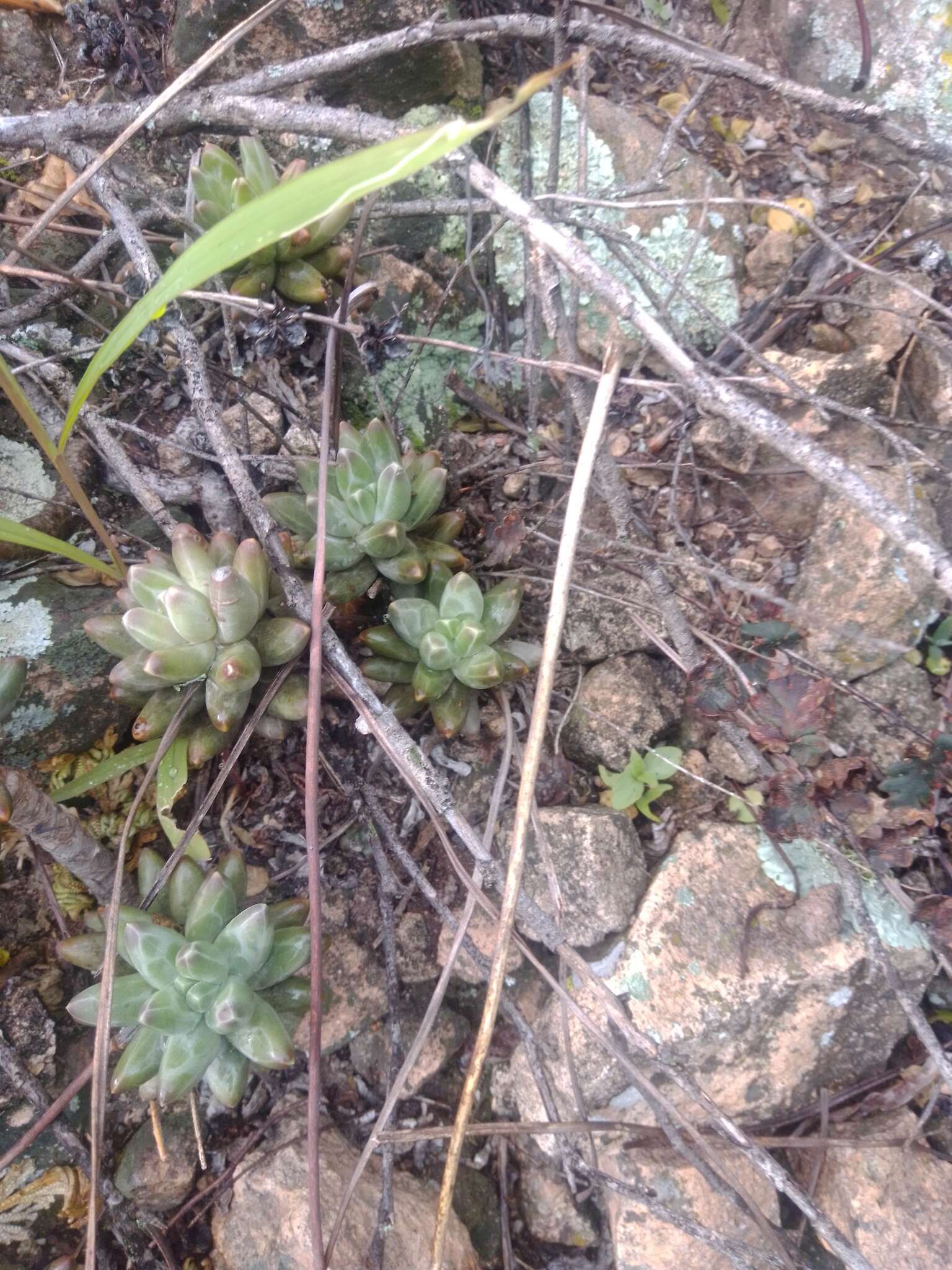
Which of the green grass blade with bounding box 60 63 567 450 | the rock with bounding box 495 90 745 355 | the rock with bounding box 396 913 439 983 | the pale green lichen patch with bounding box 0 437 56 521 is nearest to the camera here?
the green grass blade with bounding box 60 63 567 450

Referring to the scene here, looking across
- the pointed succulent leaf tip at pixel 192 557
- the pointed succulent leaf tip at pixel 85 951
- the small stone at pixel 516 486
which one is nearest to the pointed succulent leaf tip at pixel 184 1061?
the pointed succulent leaf tip at pixel 85 951

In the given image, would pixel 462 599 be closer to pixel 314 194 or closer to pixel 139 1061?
pixel 314 194

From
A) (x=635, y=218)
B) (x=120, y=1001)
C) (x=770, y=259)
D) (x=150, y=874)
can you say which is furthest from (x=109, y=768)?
(x=770, y=259)

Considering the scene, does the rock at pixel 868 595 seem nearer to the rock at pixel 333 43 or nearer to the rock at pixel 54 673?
the rock at pixel 333 43

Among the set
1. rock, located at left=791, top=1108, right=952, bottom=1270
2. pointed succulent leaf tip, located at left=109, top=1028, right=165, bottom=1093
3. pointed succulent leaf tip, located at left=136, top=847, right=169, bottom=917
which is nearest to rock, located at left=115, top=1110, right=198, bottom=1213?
pointed succulent leaf tip, located at left=109, top=1028, right=165, bottom=1093

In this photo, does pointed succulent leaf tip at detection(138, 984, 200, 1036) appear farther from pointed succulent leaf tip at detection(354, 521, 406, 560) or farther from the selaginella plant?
pointed succulent leaf tip at detection(354, 521, 406, 560)

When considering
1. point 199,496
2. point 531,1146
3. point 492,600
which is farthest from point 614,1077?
point 199,496
